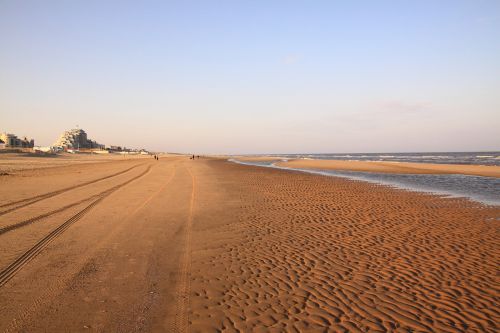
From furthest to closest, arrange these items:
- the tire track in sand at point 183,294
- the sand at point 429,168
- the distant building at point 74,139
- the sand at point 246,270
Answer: the distant building at point 74,139 < the sand at point 429,168 < the sand at point 246,270 < the tire track in sand at point 183,294

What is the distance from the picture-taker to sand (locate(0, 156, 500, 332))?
498 cm

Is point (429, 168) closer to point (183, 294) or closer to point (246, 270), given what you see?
point (246, 270)

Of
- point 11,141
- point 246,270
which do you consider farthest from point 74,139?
point 246,270

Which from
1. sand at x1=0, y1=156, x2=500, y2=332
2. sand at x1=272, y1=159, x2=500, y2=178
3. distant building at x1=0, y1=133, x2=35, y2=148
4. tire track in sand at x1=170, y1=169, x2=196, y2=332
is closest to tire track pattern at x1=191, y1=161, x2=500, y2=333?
sand at x1=0, y1=156, x2=500, y2=332

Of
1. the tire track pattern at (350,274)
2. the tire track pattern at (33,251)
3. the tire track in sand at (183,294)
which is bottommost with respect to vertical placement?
the tire track pattern at (350,274)

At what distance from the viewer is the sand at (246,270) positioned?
498 cm

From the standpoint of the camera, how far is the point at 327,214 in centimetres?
1343

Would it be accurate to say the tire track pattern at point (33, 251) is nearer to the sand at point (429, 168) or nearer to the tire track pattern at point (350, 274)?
the tire track pattern at point (350, 274)

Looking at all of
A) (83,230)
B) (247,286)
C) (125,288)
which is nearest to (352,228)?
(247,286)

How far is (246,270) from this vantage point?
710cm

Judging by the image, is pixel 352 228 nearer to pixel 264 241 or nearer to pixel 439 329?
pixel 264 241

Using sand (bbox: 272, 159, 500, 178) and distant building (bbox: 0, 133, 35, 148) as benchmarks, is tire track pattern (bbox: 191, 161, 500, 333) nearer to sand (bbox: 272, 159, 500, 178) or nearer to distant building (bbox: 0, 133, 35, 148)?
sand (bbox: 272, 159, 500, 178)

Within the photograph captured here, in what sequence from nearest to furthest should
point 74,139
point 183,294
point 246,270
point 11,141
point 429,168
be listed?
point 183,294
point 246,270
point 429,168
point 11,141
point 74,139

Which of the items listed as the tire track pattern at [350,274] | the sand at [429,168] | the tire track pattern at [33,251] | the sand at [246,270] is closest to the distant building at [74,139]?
the sand at [429,168]
